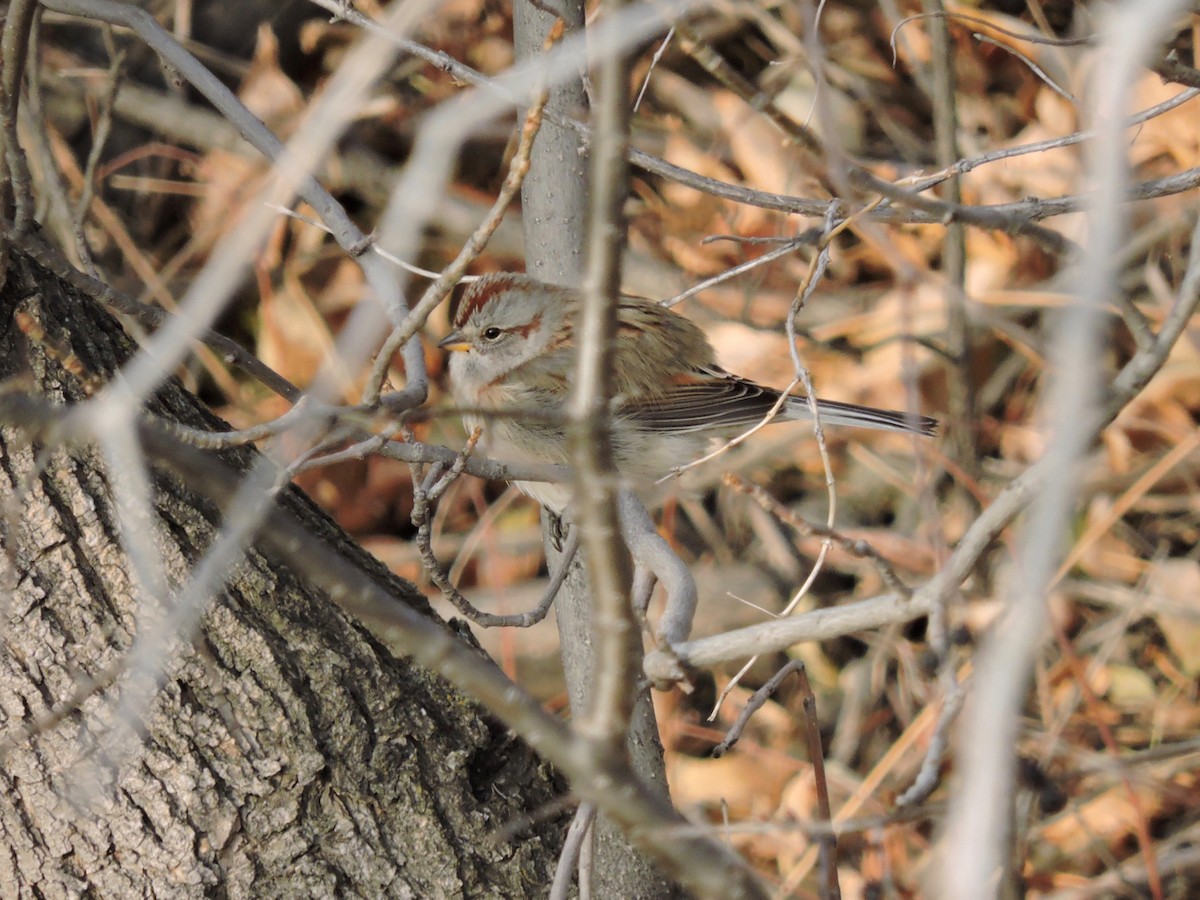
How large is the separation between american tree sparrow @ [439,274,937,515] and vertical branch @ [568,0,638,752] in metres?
2.58

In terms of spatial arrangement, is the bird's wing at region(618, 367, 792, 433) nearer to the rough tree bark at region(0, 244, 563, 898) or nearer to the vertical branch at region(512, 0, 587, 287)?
the vertical branch at region(512, 0, 587, 287)

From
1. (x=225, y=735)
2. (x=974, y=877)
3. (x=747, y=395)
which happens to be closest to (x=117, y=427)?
(x=974, y=877)

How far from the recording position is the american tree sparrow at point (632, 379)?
3945mm

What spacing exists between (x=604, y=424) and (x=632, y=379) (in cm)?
294

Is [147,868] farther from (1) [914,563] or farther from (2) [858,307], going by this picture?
(2) [858,307]

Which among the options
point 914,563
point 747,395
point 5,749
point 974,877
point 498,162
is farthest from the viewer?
point 498,162

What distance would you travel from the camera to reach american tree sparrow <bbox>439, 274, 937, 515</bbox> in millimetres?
3945

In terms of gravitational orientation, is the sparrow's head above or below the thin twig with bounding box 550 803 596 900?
above

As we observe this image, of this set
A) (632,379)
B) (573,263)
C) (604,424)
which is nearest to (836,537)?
(604,424)

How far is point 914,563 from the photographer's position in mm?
5098

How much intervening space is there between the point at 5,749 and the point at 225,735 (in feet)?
1.15

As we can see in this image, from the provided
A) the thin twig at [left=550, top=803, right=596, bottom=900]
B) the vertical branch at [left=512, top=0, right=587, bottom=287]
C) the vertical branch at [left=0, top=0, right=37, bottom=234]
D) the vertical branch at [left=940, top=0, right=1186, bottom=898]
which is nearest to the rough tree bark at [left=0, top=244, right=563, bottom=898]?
the vertical branch at [left=0, top=0, right=37, bottom=234]

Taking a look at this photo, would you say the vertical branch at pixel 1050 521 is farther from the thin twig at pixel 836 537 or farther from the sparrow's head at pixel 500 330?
the sparrow's head at pixel 500 330

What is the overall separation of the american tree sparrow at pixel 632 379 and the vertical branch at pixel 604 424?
2584 mm
